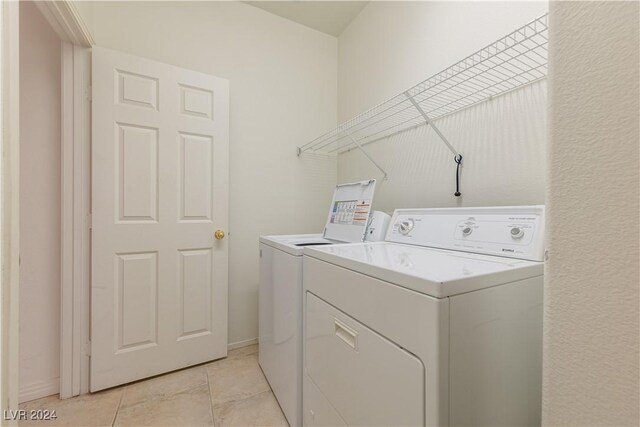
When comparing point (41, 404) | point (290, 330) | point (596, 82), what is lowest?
point (41, 404)

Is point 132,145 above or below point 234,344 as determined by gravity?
above

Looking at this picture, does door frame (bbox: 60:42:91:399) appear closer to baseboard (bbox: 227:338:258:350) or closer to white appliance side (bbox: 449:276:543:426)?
baseboard (bbox: 227:338:258:350)

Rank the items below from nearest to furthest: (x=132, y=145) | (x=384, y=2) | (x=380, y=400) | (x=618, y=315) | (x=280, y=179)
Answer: (x=618, y=315) → (x=380, y=400) → (x=132, y=145) → (x=384, y=2) → (x=280, y=179)

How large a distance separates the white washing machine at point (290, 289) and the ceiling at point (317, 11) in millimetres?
1485

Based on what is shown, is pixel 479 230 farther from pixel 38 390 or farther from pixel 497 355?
pixel 38 390

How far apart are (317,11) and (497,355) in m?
2.58

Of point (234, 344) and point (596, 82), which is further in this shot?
point (234, 344)

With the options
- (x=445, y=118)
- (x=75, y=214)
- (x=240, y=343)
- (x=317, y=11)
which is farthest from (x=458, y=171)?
(x=75, y=214)

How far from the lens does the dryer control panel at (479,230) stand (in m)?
0.94

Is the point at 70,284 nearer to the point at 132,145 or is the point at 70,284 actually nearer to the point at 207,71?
the point at 132,145

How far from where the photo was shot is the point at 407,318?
70cm

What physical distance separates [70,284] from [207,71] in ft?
5.45

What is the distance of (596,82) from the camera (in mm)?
436

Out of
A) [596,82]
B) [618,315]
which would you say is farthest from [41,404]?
[596,82]
